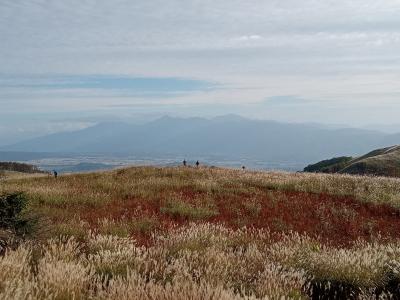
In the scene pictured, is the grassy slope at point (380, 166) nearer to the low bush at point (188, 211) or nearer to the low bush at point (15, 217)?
the low bush at point (188, 211)

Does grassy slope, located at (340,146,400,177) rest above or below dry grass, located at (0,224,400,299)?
below

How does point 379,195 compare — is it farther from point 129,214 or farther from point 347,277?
point 347,277

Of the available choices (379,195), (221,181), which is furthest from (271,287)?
(221,181)

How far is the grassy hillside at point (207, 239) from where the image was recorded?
5887 millimetres

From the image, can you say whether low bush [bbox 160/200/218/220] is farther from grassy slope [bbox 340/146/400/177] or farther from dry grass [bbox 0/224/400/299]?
grassy slope [bbox 340/146/400/177]

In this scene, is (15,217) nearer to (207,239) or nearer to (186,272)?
(207,239)

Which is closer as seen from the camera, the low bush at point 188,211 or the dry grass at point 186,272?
the dry grass at point 186,272

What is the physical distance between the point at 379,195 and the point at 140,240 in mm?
13313

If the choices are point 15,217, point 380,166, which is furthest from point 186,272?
point 380,166

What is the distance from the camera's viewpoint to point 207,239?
9953 mm

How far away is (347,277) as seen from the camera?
7.42 meters

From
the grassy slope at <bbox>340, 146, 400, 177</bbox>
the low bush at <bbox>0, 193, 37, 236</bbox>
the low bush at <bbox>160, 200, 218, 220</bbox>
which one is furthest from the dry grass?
the grassy slope at <bbox>340, 146, 400, 177</bbox>

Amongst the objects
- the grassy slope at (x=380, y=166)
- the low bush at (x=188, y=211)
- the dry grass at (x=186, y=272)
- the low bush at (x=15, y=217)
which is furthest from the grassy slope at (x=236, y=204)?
the grassy slope at (x=380, y=166)

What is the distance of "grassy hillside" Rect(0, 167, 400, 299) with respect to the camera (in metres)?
5.89
